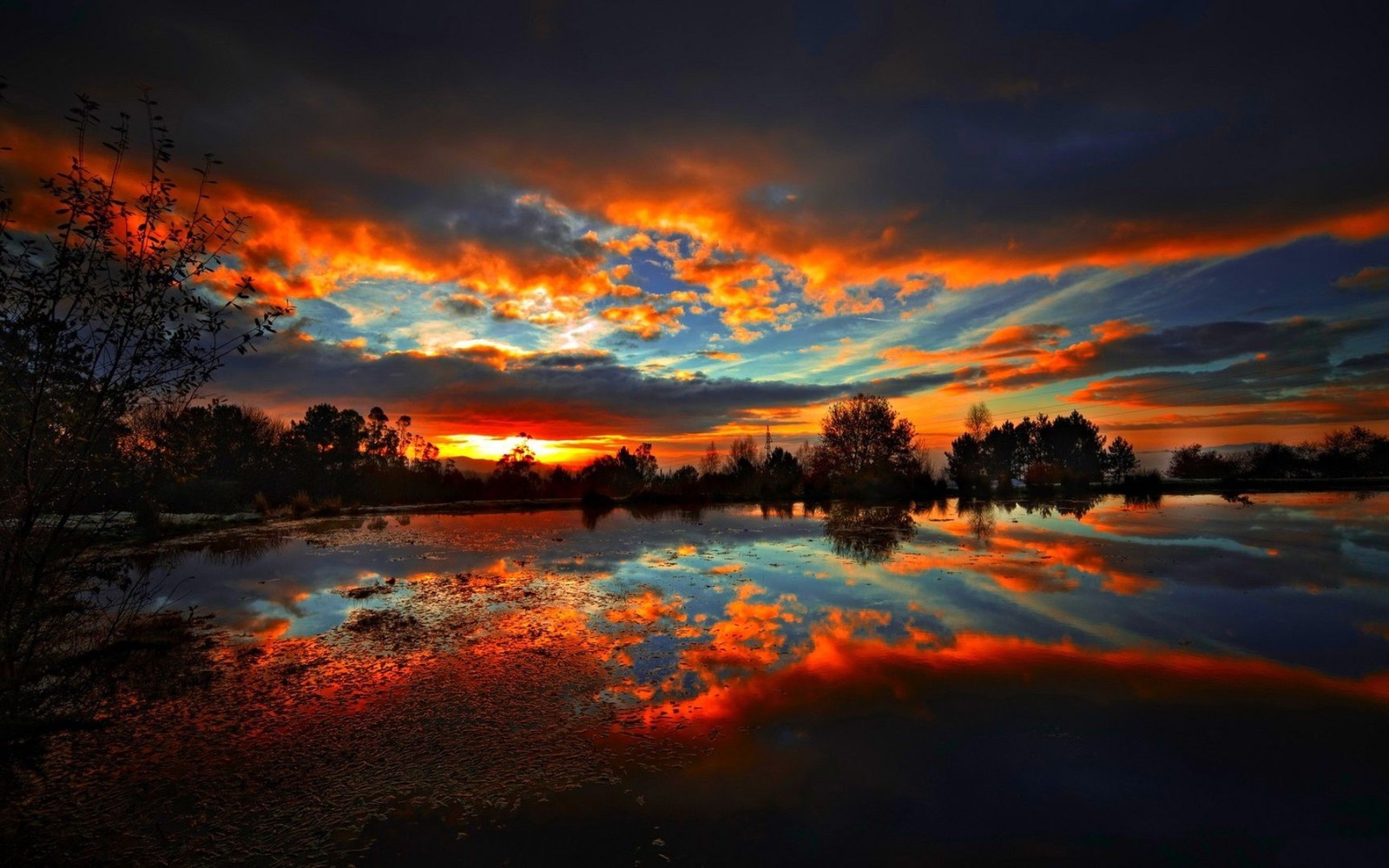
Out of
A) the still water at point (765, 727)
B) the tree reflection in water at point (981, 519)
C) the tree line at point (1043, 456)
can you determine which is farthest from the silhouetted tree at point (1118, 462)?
the still water at point (765, 727)

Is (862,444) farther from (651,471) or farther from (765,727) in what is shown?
(765,727)

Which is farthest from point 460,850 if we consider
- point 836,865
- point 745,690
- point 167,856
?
point 745,690

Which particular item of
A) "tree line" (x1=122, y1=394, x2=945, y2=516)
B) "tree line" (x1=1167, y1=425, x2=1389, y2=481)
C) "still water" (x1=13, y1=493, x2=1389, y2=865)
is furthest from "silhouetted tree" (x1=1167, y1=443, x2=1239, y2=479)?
"still water" (x1=13, y1=493, x2=1389, y2=865)

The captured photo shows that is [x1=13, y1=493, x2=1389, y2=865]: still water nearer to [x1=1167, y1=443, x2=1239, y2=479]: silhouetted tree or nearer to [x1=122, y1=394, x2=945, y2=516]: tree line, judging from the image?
[x1=122, y1=394, x2=945, y2=516]: tree line

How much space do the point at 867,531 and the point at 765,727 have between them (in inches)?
731

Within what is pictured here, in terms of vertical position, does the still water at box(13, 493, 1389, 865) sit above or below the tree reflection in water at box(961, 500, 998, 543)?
below

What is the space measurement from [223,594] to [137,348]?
1040cm

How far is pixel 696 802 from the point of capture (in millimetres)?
4840

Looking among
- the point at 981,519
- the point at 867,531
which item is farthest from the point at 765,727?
the point at 981,519

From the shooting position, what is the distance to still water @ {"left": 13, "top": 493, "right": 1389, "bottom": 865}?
4418mm

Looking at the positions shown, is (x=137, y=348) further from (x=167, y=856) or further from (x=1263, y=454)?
(x=1263, y=454)

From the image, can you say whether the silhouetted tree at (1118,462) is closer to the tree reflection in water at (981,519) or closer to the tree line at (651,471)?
the tree line at (651,471)

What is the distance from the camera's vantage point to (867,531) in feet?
77.5

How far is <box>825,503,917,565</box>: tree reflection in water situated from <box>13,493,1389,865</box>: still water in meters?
3.82
